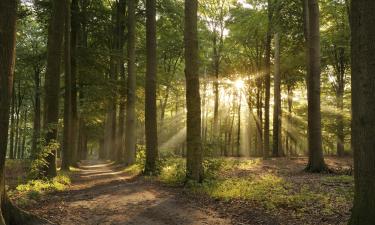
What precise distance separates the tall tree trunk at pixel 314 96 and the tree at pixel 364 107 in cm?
1045

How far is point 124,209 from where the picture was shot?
8883 mm

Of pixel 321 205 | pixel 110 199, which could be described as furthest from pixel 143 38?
pixel 321 205

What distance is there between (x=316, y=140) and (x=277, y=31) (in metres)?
12.9

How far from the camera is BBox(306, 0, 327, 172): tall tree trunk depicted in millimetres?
15367

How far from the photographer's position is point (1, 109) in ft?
19.6

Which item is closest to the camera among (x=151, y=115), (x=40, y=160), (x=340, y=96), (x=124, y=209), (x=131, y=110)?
(x=124, y=209)

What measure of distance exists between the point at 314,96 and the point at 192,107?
603cm

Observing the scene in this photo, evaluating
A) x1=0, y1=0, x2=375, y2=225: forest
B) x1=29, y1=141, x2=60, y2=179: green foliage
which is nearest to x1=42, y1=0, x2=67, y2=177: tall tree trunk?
x1=0, y1=0, x2=375, y2=225: forest

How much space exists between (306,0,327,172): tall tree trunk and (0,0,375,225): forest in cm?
4

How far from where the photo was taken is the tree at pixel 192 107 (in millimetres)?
12367

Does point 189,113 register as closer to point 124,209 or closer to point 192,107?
point 192,107

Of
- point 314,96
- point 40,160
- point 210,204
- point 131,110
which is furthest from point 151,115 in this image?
point 210,204

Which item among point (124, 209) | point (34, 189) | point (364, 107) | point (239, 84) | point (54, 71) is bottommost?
point (124, 209)

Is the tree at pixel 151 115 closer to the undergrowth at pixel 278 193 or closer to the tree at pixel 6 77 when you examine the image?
the undergrowth at pixel 278 193
